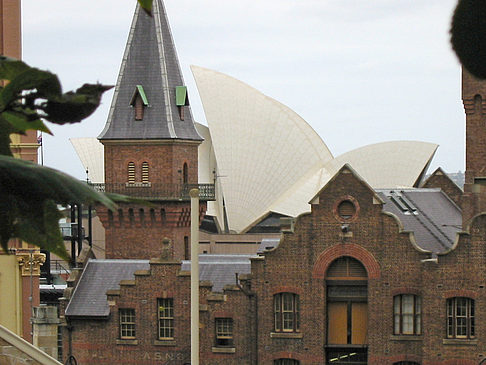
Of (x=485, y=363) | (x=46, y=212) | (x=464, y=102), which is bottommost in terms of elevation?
(x=485, y=363)

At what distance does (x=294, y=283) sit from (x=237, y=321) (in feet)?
7.44

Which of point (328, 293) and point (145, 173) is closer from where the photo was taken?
point (328, 293)

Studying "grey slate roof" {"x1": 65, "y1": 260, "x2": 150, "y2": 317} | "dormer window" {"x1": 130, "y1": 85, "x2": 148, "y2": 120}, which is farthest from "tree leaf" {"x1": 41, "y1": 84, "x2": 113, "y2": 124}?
"dormer window" {"x1": 130, "y1": 85, "x2": 148, "y2": 120}

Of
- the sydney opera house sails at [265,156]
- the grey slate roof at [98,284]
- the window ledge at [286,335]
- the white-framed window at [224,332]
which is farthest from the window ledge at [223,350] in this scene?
the sydney opera house sails at [265,156]

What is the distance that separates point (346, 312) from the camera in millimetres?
43031

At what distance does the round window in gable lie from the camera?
42.4 m

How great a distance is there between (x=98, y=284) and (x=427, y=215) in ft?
37.7

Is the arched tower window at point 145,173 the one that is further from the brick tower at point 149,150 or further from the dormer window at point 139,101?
the dormer window at point 139,101

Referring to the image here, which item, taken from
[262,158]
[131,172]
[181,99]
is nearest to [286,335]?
[131,172]

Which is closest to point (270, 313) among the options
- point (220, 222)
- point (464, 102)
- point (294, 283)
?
point (294, 283)

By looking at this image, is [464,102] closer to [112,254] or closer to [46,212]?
[112,254]

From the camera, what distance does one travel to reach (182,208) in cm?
5369

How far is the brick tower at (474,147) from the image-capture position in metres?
45.4

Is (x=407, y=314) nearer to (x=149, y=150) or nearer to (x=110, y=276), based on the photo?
(x=110, y=276)
